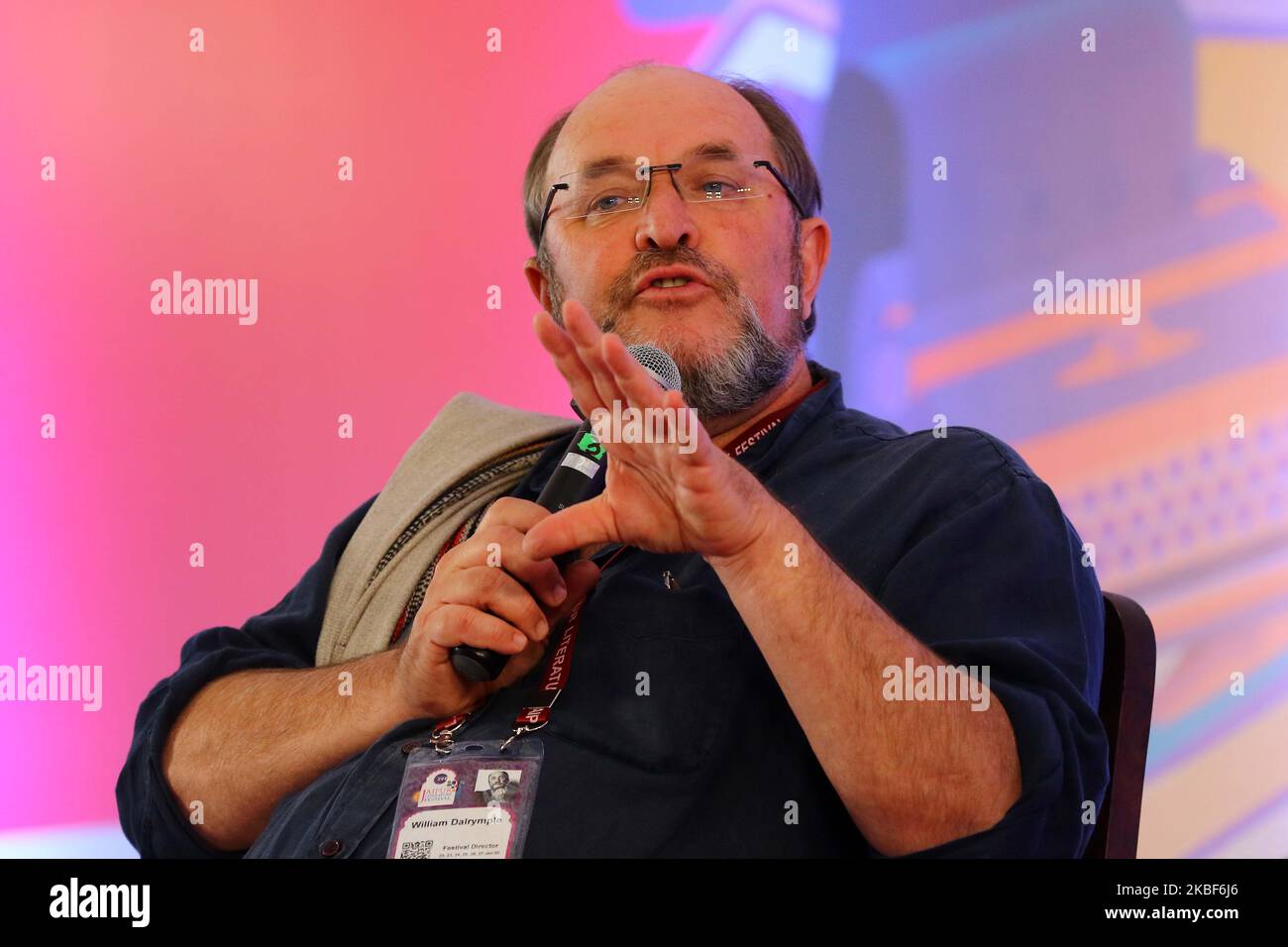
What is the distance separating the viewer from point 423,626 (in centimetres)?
133

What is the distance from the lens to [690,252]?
5.36ft

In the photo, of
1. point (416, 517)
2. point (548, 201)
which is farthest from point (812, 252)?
point (416, 517)

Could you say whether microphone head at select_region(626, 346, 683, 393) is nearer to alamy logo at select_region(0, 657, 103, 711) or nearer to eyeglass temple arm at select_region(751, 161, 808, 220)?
eyeglass temple arm at select_region(751, 161, 808, 220)

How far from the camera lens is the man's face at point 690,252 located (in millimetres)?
1616

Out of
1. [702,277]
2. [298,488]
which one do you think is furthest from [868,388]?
[298,488]

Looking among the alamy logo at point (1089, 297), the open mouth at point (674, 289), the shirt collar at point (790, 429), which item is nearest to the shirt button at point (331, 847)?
the shirt collar at point (790, 429)

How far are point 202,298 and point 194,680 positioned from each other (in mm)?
1423

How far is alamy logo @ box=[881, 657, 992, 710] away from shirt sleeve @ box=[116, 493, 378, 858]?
3.00ft

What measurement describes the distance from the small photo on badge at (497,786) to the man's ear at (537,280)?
0.87 m

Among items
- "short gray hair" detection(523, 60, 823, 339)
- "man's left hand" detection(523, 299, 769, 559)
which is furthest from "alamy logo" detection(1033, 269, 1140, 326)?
"man's left hand" detection(523, 299, 769, 559)
